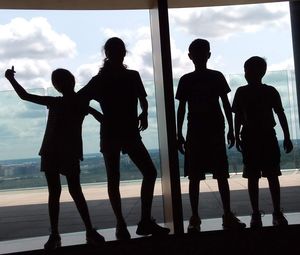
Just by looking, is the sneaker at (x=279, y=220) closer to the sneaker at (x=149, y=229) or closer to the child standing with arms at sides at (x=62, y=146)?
the sneaker at (x=149, y=229)

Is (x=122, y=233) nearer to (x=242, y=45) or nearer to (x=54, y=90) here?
(x=54, y=90)

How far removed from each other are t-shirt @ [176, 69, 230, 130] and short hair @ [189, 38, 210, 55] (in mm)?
198

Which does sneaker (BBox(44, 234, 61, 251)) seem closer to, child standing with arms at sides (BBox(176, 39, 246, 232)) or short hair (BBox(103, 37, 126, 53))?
child standing with arms at sides (BBox(176, 39, 246, 232))

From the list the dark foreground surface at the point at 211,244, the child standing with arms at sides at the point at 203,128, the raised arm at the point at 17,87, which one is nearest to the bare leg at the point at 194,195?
the child standing with arms at sides at the point at 203,128

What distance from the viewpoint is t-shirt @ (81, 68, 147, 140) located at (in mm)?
3736

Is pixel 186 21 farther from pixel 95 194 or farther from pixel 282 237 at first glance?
pixel 282 237

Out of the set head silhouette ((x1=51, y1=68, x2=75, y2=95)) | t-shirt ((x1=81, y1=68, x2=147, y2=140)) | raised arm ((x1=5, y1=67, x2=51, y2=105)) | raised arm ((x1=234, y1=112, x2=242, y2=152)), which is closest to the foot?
raised arm ((x1=234, y1=112, x2=242, y2=152))

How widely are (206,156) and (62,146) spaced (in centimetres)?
127

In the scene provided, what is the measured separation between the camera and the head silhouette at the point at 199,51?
4.00 meters

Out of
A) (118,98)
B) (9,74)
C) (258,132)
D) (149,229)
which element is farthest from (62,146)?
(258,132)

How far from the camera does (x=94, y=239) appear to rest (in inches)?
144

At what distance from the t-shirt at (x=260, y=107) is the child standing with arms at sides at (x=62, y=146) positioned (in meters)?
1.38

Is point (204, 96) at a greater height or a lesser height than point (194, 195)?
greater

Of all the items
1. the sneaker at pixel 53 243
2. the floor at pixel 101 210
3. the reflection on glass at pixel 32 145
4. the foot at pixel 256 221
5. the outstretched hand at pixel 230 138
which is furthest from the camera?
the reflection on glass at pixel 32 145
